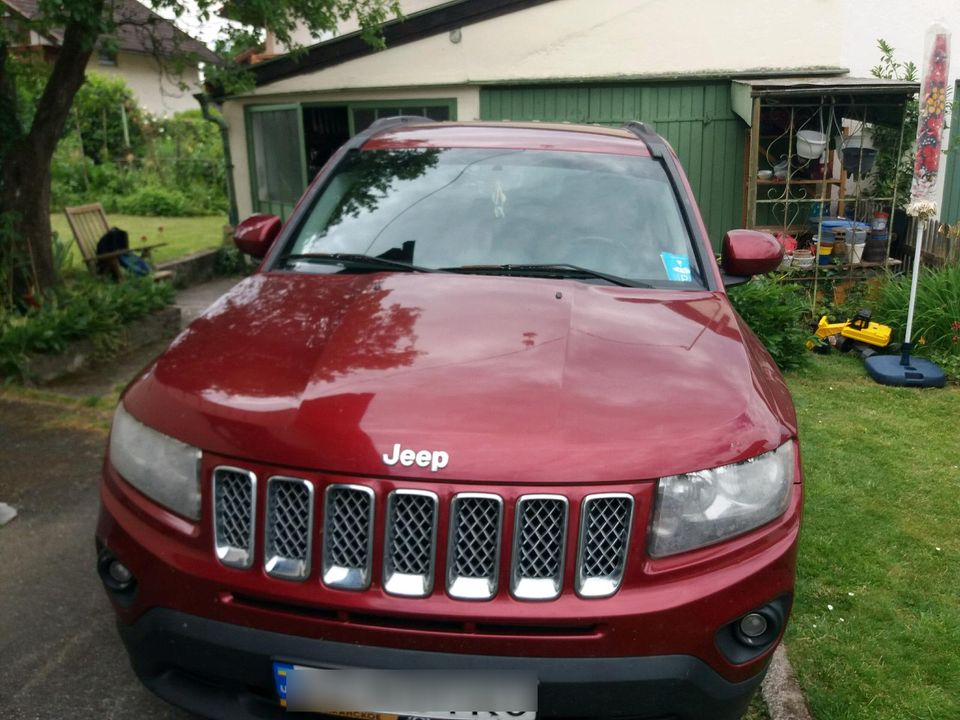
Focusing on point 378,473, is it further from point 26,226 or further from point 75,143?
point 75,143

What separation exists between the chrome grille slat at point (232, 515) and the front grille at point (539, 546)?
674mm

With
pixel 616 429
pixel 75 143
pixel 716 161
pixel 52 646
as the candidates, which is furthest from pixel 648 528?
pixel 75 143

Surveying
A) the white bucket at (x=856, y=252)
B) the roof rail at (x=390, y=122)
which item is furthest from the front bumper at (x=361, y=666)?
the white bucket at (x=856, y=252)

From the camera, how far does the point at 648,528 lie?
211cm

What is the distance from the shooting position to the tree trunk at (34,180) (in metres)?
7.14

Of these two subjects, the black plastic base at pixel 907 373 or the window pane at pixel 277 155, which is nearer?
the black plastic base at pixel 907 373

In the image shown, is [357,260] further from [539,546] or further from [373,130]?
[539,546]

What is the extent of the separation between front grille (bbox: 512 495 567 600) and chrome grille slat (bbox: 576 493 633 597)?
2.4 inches

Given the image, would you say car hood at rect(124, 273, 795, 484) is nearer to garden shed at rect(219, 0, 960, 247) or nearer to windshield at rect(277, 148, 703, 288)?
windshield at rect(277, 148, 703, 288)

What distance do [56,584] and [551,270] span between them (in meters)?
2.48

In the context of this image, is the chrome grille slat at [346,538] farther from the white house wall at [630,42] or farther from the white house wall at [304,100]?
the white house wall at [304,100]

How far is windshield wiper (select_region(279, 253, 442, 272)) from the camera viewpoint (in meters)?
3.25

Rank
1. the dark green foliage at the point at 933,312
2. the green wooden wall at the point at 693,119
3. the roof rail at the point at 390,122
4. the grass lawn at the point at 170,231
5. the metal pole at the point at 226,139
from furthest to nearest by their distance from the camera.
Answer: the grass lawn at the point at 170,231
the metal pole at the point at 226,139
the green wooden wall at the point at 693,119
the dark green foliage at the point at 933,312
the roof rail at the point at 390,122

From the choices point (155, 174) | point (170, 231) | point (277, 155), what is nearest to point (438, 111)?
point (277, 155)
